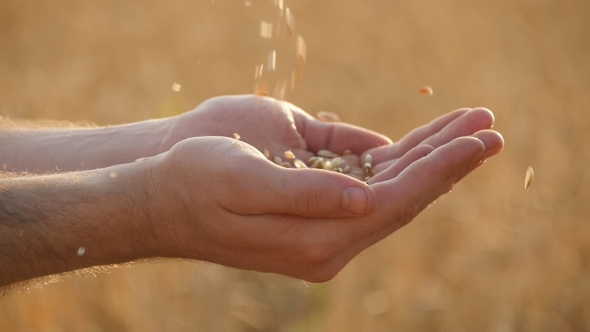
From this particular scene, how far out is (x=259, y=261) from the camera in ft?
7.09

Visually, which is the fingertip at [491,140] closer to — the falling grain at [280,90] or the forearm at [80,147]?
the falling grain at [280,90]

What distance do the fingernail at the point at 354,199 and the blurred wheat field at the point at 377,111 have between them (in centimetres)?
163

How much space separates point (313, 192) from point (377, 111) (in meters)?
3.62

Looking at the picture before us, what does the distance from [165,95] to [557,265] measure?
11.1 feet

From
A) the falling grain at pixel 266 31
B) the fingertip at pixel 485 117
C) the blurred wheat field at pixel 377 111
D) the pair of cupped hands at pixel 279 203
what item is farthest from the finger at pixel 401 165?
the blurred wheat field at pixel 377 111

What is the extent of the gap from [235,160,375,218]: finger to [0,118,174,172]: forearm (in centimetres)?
101

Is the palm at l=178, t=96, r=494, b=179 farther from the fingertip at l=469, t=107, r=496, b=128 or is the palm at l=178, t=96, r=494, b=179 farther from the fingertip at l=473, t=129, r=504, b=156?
the fingertip at l=473, t=129, r=504, b=156

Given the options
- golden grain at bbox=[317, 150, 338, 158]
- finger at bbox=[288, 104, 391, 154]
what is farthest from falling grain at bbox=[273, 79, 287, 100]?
golden grain at bbox=[317, 150, 338, 158]

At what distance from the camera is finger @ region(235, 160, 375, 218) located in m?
1.85

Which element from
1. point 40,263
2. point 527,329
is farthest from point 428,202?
point 527,329

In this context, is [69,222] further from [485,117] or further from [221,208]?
[485,117]

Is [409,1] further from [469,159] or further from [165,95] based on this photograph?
[469,159]

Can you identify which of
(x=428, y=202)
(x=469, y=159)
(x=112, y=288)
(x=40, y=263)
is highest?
(x=469, y=159)

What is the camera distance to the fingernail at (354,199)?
1.84 metres
